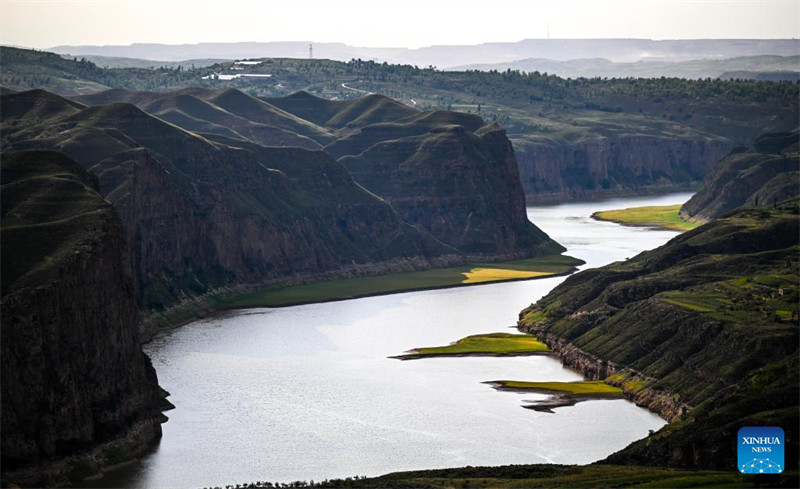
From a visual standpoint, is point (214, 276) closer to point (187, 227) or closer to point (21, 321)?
point (187, 227)

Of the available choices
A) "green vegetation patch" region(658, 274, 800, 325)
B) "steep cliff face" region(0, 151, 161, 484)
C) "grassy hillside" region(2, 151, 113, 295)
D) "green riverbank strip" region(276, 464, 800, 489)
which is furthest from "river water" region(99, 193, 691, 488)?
"grassy hillside" region(2, 151, 113, 295)

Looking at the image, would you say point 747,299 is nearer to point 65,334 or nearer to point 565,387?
point 565,387

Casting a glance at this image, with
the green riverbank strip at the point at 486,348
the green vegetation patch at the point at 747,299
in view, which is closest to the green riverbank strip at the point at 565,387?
the green vegetation patch at the point at 747,299

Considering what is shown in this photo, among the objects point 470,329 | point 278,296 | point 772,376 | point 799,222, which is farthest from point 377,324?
point 772,376

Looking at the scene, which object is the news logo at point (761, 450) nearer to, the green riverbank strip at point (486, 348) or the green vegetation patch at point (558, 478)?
the green vegetation patch at point (558, 478)

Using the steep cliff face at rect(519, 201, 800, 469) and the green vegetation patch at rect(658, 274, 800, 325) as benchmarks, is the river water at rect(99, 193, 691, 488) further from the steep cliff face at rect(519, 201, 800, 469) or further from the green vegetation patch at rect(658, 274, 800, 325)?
the green vegetation patch at rect(658, 274, 800, 325)

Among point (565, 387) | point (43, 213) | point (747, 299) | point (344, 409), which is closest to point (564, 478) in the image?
point (344, 409)

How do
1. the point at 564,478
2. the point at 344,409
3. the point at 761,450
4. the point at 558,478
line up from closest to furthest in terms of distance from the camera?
the point at 761,450, the point at 564,478, the point at 558,478, the point at 344,409
